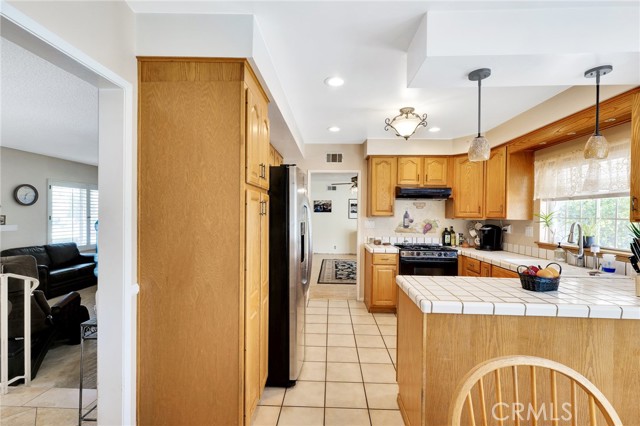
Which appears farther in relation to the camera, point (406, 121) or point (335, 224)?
point (335, 224)

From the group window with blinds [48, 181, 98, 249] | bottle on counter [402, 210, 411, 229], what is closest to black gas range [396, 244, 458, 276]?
bottle on counter [402, 210, 411, 229]

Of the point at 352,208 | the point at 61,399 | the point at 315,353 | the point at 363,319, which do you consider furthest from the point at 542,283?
the point at 352,208

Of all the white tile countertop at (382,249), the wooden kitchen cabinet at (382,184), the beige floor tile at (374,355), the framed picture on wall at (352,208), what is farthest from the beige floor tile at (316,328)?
the framed picture on wall at (352,208)

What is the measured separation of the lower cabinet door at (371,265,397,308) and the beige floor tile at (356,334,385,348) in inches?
29.7

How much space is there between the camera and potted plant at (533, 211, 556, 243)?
3135 mm

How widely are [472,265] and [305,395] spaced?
2.53 meters

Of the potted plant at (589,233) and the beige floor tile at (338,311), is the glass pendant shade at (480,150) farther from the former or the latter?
the beige floor tile at (338,311)

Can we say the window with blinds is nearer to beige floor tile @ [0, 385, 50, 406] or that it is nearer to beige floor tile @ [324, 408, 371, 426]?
beige floor tile @ [0, 385, 50, 406]

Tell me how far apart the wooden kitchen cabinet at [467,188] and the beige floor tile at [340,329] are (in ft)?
7.28

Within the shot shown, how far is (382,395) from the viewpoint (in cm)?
220

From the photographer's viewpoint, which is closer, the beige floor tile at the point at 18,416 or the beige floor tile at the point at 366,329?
the beige floor tile at the point at 18,416

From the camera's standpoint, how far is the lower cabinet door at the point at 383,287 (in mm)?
3924

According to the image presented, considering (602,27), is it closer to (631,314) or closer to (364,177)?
(631,314)

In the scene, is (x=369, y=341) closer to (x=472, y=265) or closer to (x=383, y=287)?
(x=383, y=287)
